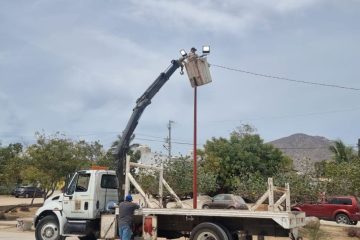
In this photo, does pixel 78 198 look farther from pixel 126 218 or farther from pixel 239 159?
pixel 239 159

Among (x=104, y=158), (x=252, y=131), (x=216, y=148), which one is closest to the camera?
(x=104, y=158)

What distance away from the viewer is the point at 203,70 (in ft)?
49.9

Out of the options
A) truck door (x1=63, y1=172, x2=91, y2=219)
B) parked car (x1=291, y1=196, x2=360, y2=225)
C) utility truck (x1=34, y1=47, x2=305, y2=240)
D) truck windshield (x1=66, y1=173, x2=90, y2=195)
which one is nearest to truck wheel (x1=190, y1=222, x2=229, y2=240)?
utility truck (x1=34, y1=47, x2=305, y2=240)

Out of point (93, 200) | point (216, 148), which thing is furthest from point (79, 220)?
point (216, 148)

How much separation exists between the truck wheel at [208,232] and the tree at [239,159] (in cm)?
3533

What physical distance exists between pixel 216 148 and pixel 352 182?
71.0ft

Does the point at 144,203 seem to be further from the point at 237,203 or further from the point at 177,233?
the point at 237,203

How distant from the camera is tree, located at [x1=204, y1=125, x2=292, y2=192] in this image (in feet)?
163

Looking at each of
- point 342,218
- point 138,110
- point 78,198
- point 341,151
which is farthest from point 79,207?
point 341,151

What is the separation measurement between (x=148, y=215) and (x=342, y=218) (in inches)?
679

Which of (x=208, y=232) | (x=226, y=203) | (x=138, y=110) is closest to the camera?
(x=208, y=232)

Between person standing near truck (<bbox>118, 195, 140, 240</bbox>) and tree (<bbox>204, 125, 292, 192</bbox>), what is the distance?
34892 mm

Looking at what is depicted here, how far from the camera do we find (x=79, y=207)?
15008mm

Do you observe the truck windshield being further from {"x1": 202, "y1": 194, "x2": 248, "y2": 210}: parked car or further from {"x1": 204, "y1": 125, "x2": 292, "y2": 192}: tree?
{"x1": 204, "y1": 125, "x2": 292, "y2": 192}: tree
